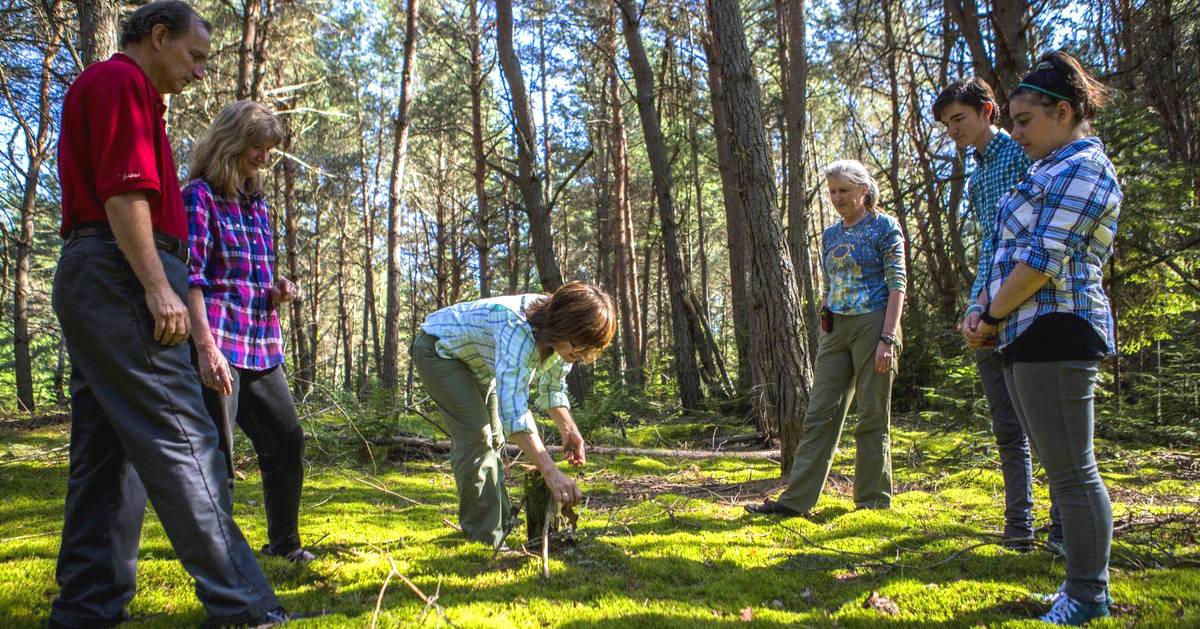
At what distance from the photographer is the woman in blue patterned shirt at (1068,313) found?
90.9 inches

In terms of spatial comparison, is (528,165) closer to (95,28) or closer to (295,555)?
(95,28)

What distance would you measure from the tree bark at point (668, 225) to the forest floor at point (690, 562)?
4948 millimetres

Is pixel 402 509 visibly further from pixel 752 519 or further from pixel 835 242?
pixel 835 242

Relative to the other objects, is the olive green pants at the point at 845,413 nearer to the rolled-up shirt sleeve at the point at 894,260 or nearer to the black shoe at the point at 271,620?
the rolled-up shirt sleeve at the point at 894,260

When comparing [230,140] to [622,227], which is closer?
[230,140]

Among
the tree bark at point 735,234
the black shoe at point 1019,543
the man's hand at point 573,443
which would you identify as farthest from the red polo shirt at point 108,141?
the tree bark at point 735,234

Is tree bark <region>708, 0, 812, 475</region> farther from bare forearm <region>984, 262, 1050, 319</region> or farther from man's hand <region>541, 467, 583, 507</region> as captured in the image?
man's hand <region>541, 467, 583, 507</region>

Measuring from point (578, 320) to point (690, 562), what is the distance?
1.46m

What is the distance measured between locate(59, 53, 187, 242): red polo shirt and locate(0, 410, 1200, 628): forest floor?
60.0 inches

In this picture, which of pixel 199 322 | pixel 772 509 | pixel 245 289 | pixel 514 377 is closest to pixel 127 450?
pixel 199 322

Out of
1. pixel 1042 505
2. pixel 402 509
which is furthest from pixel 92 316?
pixel 1042 505

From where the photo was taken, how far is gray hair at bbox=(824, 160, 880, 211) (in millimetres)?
4156

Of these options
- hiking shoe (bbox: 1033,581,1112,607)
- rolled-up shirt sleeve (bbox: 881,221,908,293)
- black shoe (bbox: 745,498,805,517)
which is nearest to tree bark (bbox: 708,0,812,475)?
black shoe (bbox: 745,498,805,517)

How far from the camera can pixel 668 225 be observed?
10203 millimetres
